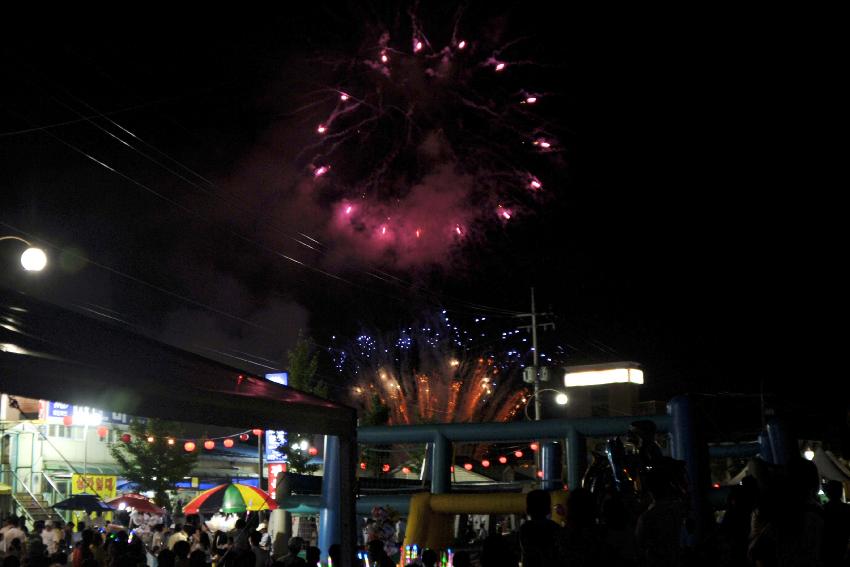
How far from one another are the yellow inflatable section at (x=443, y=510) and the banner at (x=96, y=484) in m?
21.5

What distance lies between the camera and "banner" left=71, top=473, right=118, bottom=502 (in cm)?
3102

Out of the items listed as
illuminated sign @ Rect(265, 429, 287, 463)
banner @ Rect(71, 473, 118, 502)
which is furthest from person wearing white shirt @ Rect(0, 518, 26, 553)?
illuminated sign @ Rect(265, 429, 287, 463)

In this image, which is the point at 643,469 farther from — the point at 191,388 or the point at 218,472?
the point at 218,472

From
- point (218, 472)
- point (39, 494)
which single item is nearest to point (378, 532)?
point (39, 494)

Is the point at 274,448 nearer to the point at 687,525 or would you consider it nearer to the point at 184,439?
the point at 184,439

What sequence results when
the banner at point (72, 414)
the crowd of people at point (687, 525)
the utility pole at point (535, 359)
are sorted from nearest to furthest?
the crowd of people at point (687, 525), the banner at point (72, 414), the utility pole at point (535, 359)

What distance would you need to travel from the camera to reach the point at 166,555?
7590 mm

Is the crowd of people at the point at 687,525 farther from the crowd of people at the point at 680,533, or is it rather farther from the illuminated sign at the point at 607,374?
the illuminated sign at the point at 607,374

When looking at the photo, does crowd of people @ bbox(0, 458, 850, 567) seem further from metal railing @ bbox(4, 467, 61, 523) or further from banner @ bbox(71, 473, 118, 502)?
banner @ bbox(71, 473, 118, 502)

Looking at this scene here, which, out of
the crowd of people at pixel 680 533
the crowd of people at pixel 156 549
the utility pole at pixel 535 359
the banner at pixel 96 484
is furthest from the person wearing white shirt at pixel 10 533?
the utility pole at pixel 535 359

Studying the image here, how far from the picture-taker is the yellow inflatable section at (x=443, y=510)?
10.9m

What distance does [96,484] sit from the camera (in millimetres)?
32406

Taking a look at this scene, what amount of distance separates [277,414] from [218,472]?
32.4 metres

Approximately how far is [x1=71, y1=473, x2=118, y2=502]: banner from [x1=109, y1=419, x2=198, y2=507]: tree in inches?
26.2
